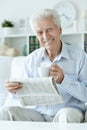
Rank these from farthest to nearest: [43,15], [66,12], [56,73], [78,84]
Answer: [66,12] < [43,15] < [78,84] < [56,73]

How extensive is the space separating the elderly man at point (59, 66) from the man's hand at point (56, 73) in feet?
0.19

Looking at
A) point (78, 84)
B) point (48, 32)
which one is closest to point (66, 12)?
point (48, 32)

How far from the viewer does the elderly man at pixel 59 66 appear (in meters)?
2.00

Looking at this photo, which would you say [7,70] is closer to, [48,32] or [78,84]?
[48,32]

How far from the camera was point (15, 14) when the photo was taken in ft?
15.7

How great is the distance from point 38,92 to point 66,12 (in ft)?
9.19

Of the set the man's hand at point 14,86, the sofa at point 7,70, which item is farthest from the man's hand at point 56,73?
the sofa at point 7,70

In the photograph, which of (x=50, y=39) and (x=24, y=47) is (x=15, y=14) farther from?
(x=50, y=39)

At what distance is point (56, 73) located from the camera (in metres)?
1.87

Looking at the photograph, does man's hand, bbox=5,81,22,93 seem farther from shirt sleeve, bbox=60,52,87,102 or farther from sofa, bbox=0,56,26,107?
sofa, bbox=0,56,26,107

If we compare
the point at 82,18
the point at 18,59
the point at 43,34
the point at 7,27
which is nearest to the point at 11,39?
the point at 7,27

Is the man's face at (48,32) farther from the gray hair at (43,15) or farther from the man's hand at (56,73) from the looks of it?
the man's hand at (56,73)

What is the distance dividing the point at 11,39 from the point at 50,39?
280 cm

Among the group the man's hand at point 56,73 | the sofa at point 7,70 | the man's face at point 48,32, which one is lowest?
the sofa at point 7,70
